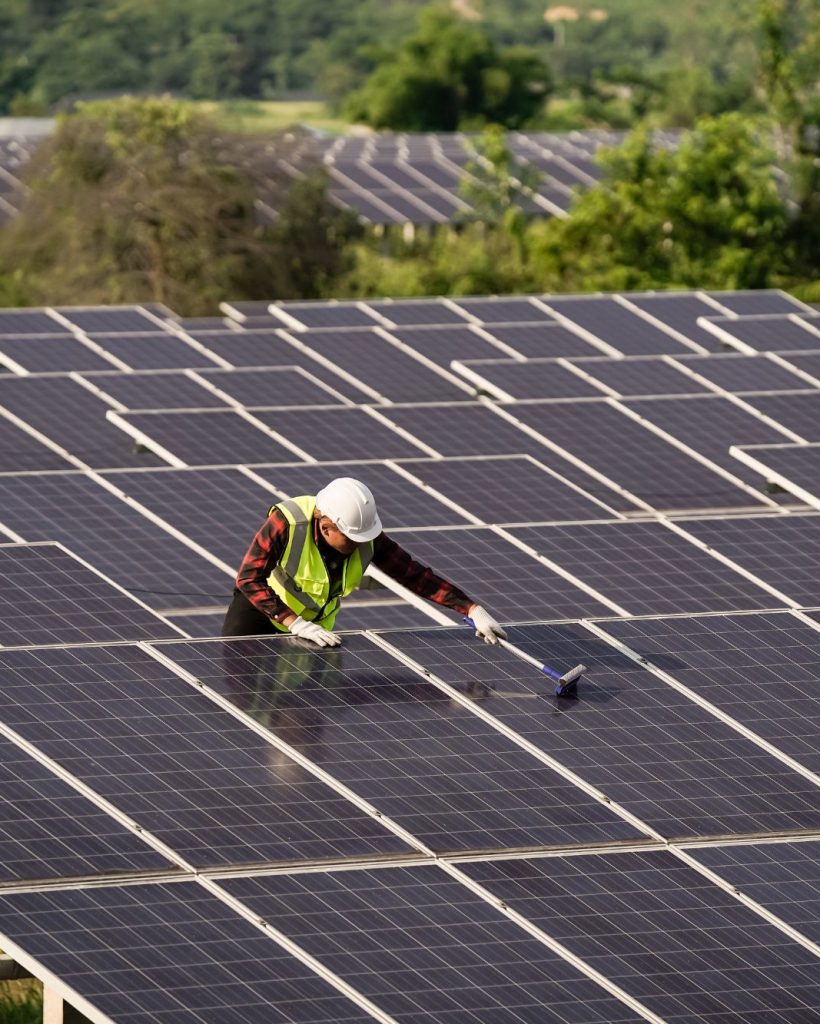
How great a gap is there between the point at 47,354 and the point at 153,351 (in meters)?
1.40

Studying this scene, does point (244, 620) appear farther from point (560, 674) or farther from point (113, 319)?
point (113, 319)

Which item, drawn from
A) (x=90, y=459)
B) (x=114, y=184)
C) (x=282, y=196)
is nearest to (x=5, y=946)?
(x=90, y=459)

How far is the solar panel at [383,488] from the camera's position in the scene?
22.9 m

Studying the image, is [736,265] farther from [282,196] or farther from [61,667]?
[61,667]

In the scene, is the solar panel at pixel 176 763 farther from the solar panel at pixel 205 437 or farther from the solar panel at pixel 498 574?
the solar panel at pixel 205 437

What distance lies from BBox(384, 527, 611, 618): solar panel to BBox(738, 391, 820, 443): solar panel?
7299 millimetres

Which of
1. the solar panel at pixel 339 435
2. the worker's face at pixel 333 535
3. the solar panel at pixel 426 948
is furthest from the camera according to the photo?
the solar panel at pixel 339 435

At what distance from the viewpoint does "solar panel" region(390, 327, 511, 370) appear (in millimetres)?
31656

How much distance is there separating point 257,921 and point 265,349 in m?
20.0

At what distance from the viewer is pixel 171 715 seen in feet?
45.6

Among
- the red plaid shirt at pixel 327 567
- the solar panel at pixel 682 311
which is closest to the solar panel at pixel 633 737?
the red plaid shirt at pixel 327 567

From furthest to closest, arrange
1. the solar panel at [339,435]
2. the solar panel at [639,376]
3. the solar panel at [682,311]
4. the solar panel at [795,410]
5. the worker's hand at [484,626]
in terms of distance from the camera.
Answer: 1. the solar panel at [682,311]
2. the solar panel at [639,376]
3. the solar panel at [795,410]
4. the solar panel at [339,435]
5. the worker's hand at [484,626]

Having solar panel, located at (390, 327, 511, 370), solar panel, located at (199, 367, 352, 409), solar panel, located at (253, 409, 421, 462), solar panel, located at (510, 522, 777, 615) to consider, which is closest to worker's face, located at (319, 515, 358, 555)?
solar panel, located at (510, 522, 777, 615)

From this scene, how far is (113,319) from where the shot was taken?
35.7 m
